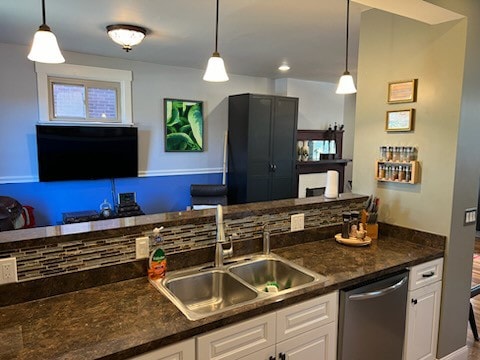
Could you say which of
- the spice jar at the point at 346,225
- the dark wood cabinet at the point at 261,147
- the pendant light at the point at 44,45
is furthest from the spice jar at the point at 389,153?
the dark wood cabinet at the point at 261,147

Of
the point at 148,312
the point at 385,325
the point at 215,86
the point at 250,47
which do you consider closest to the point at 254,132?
the point at 215,86

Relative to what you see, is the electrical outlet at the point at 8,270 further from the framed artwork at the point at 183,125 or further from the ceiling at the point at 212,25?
the framed artwork at the point at 183,125

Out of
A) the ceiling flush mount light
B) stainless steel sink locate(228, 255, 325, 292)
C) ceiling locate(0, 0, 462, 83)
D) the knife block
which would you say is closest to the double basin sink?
stainless steel sink locate(228, 255, 325, 292)

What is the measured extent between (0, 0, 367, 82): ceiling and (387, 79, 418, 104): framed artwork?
0.65m

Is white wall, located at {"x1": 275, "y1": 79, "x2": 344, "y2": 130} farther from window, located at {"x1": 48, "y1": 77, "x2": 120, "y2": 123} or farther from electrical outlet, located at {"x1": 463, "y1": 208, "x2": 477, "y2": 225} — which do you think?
electrical outlet, located at {"x1": 463, "y1": 208, "x2": 477, "y2": 225}

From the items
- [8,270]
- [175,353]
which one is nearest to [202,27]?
[8,270]

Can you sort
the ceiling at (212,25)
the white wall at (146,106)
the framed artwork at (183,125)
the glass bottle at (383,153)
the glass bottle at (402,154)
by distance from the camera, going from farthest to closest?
the framed artwork at (183,125) → the white wall at (146,106) → the ceiling at (212,25) → the glass bottle at (383,153) → the glass bottle at (402,154)

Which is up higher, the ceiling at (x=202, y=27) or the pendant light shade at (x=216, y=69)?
the ceiling at (x=202, y=27)

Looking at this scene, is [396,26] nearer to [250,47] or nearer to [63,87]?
[250,47]

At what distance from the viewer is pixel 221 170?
234 inches

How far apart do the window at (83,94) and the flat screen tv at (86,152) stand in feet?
0.58

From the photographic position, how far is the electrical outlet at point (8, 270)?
1451 millimetres

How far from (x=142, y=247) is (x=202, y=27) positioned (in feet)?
7.60

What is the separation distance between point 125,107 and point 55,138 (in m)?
0.99
